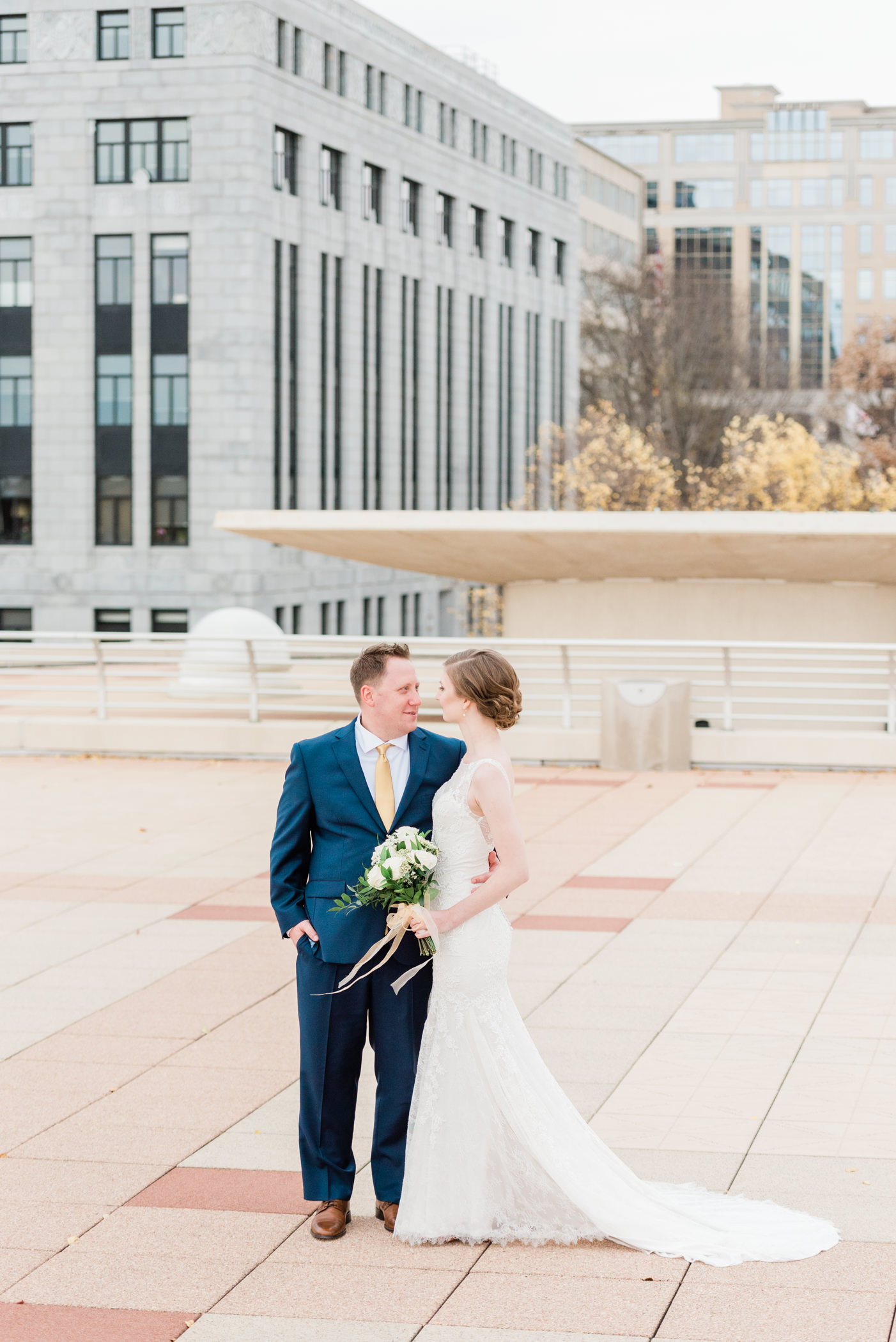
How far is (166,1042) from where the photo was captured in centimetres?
748

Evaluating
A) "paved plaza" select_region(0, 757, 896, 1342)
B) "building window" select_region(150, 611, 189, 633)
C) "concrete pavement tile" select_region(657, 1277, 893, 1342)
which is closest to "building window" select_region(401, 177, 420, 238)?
"building window" select_region(150, 611, 189, 633)

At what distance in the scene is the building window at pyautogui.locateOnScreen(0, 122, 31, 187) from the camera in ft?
169

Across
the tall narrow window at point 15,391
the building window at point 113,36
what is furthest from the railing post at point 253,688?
the building window at point 113,36

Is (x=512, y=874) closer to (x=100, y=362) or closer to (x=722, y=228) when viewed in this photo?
(x=100, y=362)

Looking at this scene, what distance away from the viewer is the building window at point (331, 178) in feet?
182

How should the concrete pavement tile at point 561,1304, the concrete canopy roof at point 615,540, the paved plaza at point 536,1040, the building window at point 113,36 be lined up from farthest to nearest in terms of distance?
the building window at point 113,36 → the concrete canopy roof at point 615,540 → the paved plaza at point 536,1040 → the concrete pavement tile at point 561,1304

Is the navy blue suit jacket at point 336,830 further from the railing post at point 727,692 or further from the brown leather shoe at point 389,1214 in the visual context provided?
the railing post at point 727,692

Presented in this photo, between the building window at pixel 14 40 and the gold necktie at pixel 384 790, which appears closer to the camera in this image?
the gold necktie at pixel 384 790

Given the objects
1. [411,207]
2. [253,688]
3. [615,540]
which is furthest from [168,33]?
[253,688]

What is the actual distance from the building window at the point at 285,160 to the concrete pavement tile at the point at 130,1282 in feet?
165

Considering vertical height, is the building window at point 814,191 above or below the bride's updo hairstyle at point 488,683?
above

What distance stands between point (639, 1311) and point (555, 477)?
52.8m

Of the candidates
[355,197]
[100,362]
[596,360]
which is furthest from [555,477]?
[596,360]

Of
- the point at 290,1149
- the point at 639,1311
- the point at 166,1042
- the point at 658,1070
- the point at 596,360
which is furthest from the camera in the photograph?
the point at 596,360
